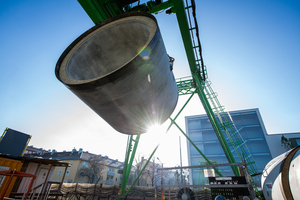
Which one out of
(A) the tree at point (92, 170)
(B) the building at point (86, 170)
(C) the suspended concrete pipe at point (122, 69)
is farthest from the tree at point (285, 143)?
(A) the tree at point (92, 170)

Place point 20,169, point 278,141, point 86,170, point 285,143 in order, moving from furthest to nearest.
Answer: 1. point 86,170
2. point 278,141
3. point 285,143
4. point 20,169

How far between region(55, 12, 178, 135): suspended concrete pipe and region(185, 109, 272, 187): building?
30.6m

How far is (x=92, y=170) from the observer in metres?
36.4

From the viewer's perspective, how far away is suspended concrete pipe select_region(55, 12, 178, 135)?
117 inches

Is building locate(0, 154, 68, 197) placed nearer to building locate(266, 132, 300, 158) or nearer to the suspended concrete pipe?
the suspended concrete pipe

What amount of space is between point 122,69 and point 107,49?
1355 mm

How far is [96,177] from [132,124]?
127ft

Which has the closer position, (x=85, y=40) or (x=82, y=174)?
(x=85, y=40)

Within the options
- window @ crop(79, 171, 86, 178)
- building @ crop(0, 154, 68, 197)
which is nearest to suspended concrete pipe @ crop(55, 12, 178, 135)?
building @ crop(0, 154, 68, 197)

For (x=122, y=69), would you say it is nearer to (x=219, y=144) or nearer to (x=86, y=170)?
(x=219, y=144)

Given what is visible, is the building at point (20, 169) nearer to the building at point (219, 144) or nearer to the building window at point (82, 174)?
the building window at point (82, 174)

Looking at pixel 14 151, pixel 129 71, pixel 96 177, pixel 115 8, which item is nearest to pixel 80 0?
pixel 115 8

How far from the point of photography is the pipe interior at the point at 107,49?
3514 mm

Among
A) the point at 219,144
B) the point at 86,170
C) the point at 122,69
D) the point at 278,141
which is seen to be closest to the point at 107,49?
the point at 122,69
